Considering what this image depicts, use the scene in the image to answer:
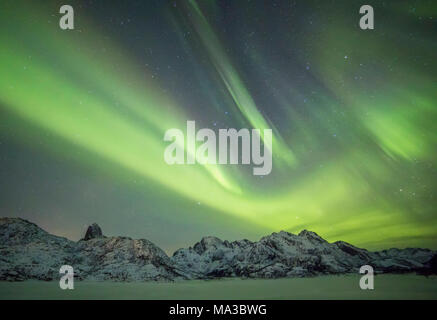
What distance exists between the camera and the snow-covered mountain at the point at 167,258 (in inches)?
1959

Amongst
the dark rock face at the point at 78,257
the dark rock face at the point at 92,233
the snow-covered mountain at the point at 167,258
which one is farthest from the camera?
the dark rock face at the point at 92,233

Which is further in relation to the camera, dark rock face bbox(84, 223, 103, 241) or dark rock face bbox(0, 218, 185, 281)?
dark rock face bbox(84, 223, 103, 241)

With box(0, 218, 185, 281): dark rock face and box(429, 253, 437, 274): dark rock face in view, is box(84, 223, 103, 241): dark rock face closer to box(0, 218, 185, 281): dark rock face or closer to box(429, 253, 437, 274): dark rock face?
box(0, 218, 185, 281): dark rock face

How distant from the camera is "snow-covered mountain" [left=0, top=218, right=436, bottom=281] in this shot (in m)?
49.8

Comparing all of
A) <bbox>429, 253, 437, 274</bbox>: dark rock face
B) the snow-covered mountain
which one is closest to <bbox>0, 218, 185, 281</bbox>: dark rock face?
the snow-covered mountain

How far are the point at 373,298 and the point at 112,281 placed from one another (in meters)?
34.5

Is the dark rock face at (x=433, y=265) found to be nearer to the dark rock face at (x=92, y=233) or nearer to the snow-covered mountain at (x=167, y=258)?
the snow-covered mountain at (x=167, y=258)

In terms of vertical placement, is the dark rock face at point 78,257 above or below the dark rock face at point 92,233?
below

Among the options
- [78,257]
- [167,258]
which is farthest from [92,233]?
[167,258]

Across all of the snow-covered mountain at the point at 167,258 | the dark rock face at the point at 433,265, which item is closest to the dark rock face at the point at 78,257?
the snow-covered mountain at the point at 167,258

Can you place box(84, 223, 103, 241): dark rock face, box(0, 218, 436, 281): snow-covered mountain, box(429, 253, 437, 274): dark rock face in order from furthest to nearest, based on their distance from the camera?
box(84, 223, 103, 241): dark rock face, box(429, 253, 437, 274): dark rock face, box(0, 218, 436, 281): snow-covered mountain

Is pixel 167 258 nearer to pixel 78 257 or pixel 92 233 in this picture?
pixel 78 257

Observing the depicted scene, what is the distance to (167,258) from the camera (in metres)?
61.4
